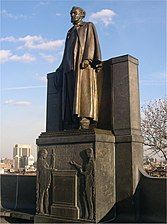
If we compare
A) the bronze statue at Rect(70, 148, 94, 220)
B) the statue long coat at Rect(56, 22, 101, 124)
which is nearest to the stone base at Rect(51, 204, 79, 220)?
the bronze statue at Rect(70, 148, 94, 220)

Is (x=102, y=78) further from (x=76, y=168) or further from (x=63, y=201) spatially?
(x=63, y=201)

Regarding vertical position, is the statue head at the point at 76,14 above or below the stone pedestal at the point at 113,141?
above

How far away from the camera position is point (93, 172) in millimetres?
6828

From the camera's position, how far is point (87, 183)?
22.5ft

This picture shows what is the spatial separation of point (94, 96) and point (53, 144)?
1596 millimetres

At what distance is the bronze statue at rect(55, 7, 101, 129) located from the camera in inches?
311

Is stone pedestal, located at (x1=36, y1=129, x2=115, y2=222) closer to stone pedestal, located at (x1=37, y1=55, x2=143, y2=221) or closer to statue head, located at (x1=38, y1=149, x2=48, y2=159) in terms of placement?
stone pedestal, located at (x1=37, y1=55, x2=143, y2=221)

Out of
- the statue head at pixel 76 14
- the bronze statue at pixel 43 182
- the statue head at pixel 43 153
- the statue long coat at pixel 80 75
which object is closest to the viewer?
the bronze statue at pixel 43 182

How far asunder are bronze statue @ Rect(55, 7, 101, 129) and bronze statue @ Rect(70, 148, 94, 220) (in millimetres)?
1018

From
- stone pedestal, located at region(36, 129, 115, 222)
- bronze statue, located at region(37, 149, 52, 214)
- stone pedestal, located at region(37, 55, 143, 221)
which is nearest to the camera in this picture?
stone pedestal, located at region(36, 129, 115, 222)

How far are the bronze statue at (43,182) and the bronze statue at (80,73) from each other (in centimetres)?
116

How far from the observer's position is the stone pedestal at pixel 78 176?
686 cm

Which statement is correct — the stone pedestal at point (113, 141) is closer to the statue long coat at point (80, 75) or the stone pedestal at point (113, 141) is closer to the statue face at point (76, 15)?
the statue long coat at point (80, 75)

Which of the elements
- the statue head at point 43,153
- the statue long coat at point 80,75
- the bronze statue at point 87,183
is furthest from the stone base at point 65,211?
the statue long coat at point 80,75
